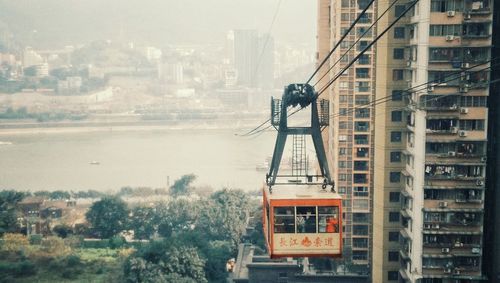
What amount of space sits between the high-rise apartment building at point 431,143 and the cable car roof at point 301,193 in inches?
39.7

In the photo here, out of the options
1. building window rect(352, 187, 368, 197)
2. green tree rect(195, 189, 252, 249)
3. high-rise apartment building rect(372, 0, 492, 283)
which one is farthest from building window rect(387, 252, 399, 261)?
green tree rect(195, 189, 252, 249)

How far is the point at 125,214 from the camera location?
9438 mm

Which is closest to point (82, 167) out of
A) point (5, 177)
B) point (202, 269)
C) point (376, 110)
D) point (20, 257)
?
point (5, 177)

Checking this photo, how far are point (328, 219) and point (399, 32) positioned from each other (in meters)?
1.95

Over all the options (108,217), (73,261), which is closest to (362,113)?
(73,261)

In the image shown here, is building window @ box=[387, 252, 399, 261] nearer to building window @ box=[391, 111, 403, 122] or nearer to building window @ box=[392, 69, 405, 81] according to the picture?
building window @ box=[391, 111, 403, 122]

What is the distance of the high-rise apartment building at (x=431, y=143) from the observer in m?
3.70

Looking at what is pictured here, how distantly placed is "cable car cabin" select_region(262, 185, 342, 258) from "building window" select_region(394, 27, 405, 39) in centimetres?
188

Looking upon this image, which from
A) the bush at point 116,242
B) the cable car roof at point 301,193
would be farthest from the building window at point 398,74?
the bush at point 116,242

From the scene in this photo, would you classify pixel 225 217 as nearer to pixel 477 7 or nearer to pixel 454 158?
pixel 454 158

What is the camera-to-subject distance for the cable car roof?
2.55 meters

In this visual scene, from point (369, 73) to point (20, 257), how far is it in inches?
201

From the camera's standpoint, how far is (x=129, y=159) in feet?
61.6

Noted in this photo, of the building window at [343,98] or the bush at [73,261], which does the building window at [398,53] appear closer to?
the building window at [343,98]
